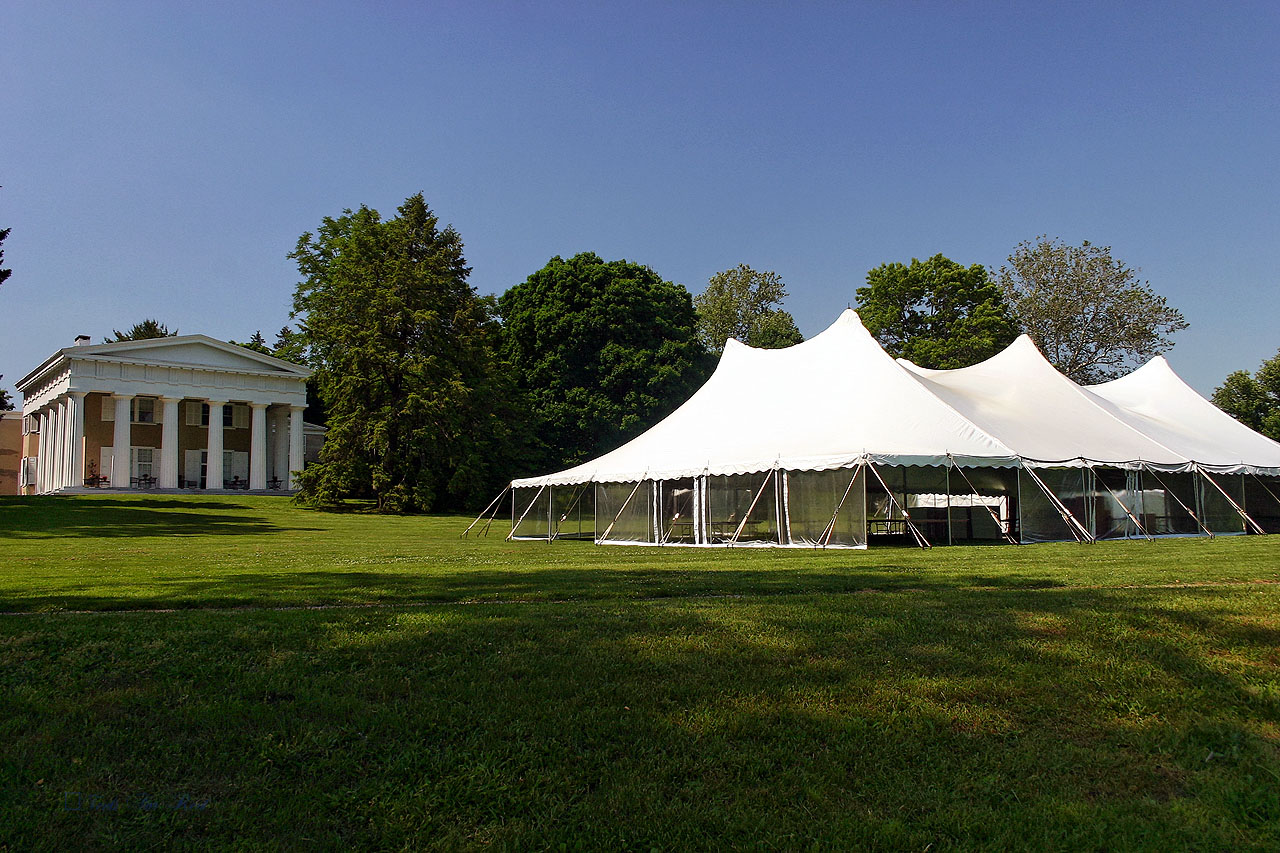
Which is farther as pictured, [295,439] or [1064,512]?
[295,439]

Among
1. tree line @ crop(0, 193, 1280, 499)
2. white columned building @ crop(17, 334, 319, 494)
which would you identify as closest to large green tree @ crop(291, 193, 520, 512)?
tree line @ crop(0, 193, 1280, 499)

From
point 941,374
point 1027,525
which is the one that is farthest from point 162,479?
point 1027,525

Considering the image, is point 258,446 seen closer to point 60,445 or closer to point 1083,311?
point 60,445

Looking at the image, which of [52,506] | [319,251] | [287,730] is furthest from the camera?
[319,251]

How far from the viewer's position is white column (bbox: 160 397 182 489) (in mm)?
41812

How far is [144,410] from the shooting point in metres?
44.3

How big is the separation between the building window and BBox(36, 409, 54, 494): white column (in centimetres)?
493

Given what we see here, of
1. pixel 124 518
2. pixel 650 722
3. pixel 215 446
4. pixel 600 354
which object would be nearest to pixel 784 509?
pixel 650 722

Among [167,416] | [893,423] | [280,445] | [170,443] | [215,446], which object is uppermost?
[167,416]

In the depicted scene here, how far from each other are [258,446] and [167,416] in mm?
4358

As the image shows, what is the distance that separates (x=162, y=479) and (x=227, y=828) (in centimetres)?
4451

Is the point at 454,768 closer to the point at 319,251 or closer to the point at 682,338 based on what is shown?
the point at 682,338

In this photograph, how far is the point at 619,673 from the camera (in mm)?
4312

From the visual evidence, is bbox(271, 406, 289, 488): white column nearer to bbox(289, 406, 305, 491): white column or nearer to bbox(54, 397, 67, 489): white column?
bbox(289, 406, 305, 491): white column
